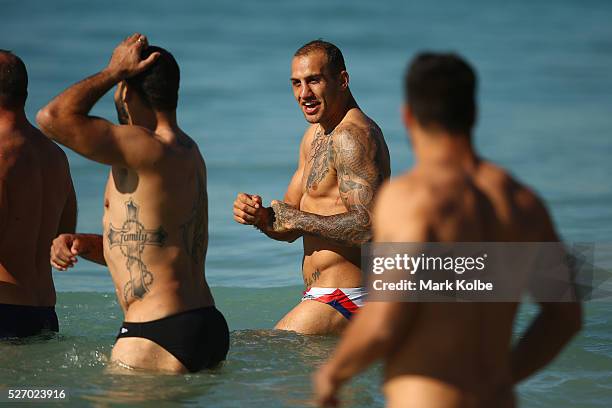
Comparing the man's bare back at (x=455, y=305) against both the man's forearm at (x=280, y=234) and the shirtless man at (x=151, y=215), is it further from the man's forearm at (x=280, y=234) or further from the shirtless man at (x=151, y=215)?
the man's forearm at (x=280, y=234)

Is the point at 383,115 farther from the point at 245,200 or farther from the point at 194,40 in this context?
the point at 245,200

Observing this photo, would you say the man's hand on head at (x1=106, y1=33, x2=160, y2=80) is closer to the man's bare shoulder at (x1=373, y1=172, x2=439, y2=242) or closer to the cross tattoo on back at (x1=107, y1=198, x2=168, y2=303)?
the cross tattoo on back at (x1=107, y1=198, x2=168, y2=303)

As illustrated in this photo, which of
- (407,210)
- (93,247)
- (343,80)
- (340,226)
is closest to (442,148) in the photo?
(407,210)

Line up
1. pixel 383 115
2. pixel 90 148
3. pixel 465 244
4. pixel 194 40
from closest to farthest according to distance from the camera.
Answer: pixel 465 244 → pixel 90 148 → pixel 383 115 → pixel 194 40

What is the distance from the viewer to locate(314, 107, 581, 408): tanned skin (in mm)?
3656

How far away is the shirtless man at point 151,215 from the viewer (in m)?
5.39

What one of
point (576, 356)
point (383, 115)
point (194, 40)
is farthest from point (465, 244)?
point (194, 40)

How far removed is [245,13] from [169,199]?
1195 inches

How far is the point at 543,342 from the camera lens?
13.2ft

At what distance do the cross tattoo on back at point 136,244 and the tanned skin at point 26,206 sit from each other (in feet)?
3.89

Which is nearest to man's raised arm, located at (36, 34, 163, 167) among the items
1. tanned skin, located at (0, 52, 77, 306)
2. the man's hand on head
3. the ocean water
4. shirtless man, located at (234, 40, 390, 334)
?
the man's hand on head

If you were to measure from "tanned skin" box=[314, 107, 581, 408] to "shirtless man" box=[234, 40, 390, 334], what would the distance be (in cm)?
299

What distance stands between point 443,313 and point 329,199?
343 centimetres

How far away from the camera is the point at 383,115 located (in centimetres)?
2012
